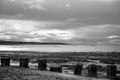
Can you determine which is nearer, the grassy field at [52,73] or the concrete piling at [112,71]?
the grassy field at [52,73]

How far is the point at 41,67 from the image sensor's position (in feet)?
67.3

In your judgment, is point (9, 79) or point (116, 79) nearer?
point (9, 79)

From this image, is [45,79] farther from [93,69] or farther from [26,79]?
[93,69]

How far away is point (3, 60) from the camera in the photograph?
22.0 metres

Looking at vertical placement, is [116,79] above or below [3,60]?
below

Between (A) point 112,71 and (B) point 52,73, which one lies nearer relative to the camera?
(A) point 112,71

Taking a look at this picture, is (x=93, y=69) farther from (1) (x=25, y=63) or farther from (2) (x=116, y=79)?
(1) (x=25, y=63)

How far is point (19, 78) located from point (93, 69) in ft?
21.7

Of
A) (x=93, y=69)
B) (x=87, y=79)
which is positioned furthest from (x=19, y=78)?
(x=93, y=69)

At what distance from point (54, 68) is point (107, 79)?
4.92 metres

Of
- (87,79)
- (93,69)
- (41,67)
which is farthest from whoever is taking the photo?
(41,67)

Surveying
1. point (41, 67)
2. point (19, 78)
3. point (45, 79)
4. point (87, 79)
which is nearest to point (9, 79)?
point (19, 78)

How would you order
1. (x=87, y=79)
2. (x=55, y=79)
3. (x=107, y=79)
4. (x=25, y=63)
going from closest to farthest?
(x=55, y=79) < (x=87, y=79) < (x=107, y=79) < (x=25, y=63)

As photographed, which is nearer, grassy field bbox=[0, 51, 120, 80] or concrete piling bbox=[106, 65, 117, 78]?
grassy field bbox=[0, 51, 120, 80]
